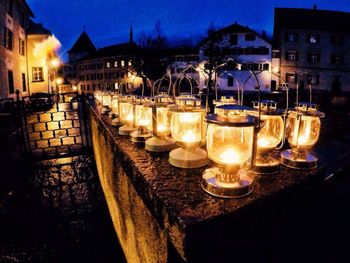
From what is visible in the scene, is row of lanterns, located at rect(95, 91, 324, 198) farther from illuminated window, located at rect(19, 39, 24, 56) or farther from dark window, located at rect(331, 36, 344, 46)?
dark window, located at rect(331, 36, 344, 46)

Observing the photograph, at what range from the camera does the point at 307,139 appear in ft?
5.62

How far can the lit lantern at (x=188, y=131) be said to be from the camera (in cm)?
170

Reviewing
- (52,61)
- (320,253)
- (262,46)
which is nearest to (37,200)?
(320,253)

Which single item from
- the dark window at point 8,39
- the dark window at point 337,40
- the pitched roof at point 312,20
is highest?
the pitched roof at point 312,20

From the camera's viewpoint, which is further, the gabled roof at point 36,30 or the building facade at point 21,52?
the gabled roof at point 36,30

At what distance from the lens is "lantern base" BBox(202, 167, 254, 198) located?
1234 mm

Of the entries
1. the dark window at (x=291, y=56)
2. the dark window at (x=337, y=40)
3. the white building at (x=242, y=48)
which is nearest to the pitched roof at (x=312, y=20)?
the dark window at (x=337, y=40)

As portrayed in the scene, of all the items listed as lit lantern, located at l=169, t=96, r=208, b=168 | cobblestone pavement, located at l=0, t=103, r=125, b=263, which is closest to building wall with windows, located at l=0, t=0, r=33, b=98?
cobblestone pavement, located at l=0, t=103, r=125, b=263

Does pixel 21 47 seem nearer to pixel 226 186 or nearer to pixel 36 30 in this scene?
pixel 36 30

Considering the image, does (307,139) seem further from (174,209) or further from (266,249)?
(174,209)

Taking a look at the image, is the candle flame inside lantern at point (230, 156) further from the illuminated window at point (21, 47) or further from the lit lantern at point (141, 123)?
the illuminated window at point (21, 47)

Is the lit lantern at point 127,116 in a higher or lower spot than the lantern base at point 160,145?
higher

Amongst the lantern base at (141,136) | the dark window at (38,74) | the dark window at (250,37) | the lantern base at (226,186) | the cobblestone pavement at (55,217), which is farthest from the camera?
the dark window at (250,37)

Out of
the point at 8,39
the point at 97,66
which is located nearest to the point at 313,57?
the point at 8,39
